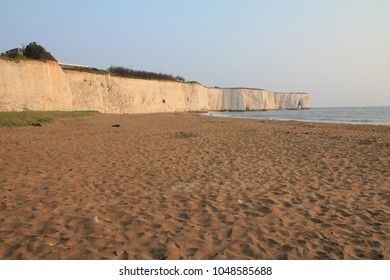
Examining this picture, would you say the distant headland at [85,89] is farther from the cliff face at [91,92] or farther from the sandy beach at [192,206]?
the sandy beach at [192,206]

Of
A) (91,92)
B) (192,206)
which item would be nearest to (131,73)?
(91,92)

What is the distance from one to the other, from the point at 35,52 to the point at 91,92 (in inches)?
310

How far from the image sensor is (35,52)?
92.0ft

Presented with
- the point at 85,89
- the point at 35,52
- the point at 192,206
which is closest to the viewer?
the point at 192,206

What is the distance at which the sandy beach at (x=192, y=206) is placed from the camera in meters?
3.14

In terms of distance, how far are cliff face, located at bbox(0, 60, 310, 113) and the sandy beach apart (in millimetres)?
19106

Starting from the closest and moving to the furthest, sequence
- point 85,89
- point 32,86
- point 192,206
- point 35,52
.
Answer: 1. point 192,206
2. point 32,86
3. point 35,52
4. point 85,89

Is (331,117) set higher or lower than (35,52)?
lower

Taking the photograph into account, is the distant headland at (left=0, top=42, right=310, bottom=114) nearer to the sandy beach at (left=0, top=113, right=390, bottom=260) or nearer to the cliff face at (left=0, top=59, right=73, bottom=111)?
the cliff face at (left=0, top=59, right=73, bottom=111)

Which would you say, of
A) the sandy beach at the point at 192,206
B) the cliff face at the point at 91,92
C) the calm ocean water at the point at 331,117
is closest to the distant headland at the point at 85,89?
the cliff face at the point at 91,92

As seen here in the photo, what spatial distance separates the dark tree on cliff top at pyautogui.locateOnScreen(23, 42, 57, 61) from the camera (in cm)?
2780

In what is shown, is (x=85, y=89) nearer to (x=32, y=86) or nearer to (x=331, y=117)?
(x=32, y=86)

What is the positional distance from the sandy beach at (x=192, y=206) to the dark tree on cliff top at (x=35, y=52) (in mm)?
23857
